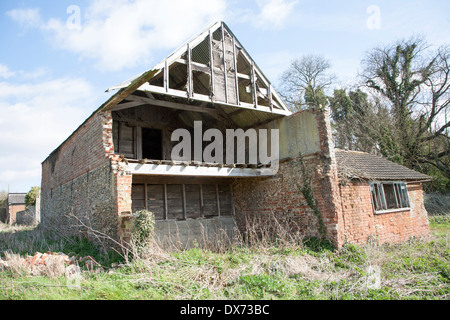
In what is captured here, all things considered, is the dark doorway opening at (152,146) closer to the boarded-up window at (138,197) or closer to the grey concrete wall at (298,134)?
the boarded-up window at (138,197)

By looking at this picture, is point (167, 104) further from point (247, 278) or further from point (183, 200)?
point (247, 278)

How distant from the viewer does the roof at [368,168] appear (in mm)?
11306

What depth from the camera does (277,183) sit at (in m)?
11.6

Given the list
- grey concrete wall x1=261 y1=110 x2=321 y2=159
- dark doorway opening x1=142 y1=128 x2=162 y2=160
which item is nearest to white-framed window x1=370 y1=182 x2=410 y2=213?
grey concrete wall x1=261 y1=110 x2=321 y2=159

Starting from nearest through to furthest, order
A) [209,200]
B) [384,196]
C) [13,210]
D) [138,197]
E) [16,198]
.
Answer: [138,197] → [384,196] → [209,200] → [13,210] → [16,198]

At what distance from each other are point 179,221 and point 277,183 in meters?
4.07

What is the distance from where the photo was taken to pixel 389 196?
12.9 metres

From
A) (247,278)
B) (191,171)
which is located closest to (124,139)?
(191,171)

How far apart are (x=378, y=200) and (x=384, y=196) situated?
0.55 m

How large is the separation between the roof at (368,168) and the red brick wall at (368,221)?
42 centimetres

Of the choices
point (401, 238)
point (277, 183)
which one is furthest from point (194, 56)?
point (401, 238)
